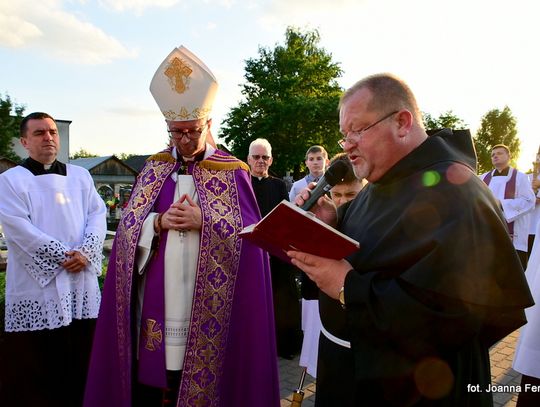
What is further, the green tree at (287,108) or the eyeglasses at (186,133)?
the green tree at (287,108)

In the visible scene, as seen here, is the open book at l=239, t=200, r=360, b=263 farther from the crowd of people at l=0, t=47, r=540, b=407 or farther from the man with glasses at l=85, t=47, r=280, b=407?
the man with glasses at l=85, t=47, r=280, b=407

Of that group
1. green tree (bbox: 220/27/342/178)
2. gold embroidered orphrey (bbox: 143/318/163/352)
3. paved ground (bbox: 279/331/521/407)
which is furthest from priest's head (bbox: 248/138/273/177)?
green tree (bbox: 220/27/342/178)

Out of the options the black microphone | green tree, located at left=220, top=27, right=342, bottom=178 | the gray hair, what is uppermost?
green tree, located at left=220, top=27, right=342, bottom=178

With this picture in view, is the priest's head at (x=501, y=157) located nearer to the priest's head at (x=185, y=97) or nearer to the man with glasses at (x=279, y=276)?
the man with glasses at (x=279, y=276)

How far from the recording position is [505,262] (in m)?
1.66

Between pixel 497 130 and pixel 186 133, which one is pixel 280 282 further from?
pixel 497 130

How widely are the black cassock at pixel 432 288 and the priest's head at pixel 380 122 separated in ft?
0.25

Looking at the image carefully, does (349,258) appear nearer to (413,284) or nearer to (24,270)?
(413,284)

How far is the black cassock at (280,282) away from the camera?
212 inches

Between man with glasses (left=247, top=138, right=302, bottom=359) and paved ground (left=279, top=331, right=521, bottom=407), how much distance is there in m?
0.33

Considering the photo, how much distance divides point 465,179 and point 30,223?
131 inches

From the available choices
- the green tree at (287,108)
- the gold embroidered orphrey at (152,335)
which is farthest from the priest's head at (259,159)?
the green tree at (287,108)

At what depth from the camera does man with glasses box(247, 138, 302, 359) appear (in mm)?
5344

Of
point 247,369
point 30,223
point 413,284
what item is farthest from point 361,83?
point 30,223
